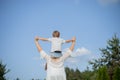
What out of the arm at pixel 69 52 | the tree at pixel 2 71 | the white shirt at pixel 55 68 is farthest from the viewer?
the tree at pixel 2 71

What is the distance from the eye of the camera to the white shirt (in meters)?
3.55

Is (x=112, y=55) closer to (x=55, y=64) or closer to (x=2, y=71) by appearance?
(x=2, y=71)

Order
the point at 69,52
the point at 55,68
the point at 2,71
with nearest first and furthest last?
the point at 55,68
the point at 69,52
the point at 2,71

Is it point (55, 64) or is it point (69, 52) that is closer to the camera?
point (55, 64)

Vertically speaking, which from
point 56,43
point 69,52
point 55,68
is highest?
point 56,43

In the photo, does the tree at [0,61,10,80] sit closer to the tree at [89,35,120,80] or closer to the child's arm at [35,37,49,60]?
the tree at [89,35,120,80]

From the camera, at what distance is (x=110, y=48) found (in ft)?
94.8

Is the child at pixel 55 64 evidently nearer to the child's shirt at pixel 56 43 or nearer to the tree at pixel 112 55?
the child's shirt at pixel 56 43

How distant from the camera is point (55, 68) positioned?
11.9ft

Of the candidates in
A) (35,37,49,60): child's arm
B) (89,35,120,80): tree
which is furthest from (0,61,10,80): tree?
(35,37,49,60): child's arm

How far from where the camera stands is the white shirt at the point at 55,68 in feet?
11.7

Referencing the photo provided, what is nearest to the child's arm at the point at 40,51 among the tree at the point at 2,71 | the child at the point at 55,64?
the child at the point at 55,64

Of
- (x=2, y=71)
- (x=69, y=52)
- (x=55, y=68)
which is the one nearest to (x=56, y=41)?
(x=69, y=52)

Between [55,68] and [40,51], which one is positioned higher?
[40,51]
